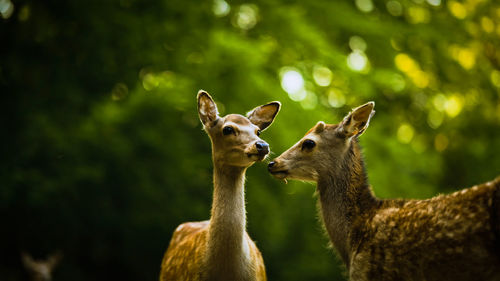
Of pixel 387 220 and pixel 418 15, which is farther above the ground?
pixel 418 15

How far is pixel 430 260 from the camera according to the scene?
3.98 meters

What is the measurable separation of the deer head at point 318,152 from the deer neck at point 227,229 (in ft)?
1.15

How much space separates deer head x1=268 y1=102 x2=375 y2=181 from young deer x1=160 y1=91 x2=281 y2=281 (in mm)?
301

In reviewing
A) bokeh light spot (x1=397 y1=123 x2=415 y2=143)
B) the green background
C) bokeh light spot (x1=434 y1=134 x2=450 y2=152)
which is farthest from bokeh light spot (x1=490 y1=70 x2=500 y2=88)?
bokeh light spot (x1=397 y1=123 x2=415 y2=143)

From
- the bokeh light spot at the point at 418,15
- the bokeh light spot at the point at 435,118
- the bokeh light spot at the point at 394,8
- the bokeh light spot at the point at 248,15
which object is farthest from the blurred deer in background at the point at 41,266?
the bokeh light spot at the point at 418,15

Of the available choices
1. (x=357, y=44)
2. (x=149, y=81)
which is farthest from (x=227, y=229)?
(x=357, y=44)

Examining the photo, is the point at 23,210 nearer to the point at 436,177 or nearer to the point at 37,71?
the point at 37,71

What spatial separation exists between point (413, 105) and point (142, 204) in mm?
6461

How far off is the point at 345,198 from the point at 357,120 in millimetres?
640

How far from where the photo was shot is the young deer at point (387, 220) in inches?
151

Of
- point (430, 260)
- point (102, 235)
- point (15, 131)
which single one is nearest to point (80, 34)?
point (15, 131)

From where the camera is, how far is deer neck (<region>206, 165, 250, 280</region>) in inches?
190

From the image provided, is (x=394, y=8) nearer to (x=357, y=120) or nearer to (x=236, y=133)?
(x=357, y=120)

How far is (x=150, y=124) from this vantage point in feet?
34.5
